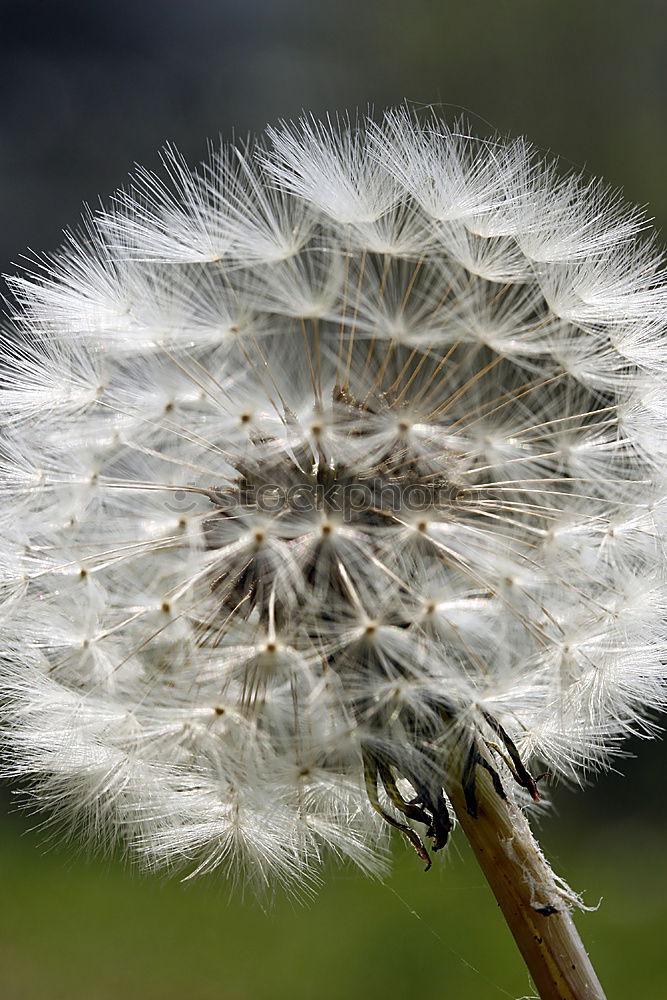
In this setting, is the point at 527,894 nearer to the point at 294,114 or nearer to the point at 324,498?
the point at 324,498

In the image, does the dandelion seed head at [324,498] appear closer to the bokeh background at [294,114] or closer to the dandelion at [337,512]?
the dandelion at [337,512]

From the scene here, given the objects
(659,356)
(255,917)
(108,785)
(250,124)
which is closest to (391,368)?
(659,356)

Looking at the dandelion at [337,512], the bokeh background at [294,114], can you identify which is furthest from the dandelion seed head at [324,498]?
the bokeh background at [294,114]

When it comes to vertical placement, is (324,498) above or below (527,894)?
above

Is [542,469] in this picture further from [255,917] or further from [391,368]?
[255,917]

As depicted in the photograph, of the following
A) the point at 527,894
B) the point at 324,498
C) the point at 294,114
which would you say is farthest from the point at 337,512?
the point at 294,114

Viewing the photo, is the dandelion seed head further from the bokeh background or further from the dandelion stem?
the bokeh background
